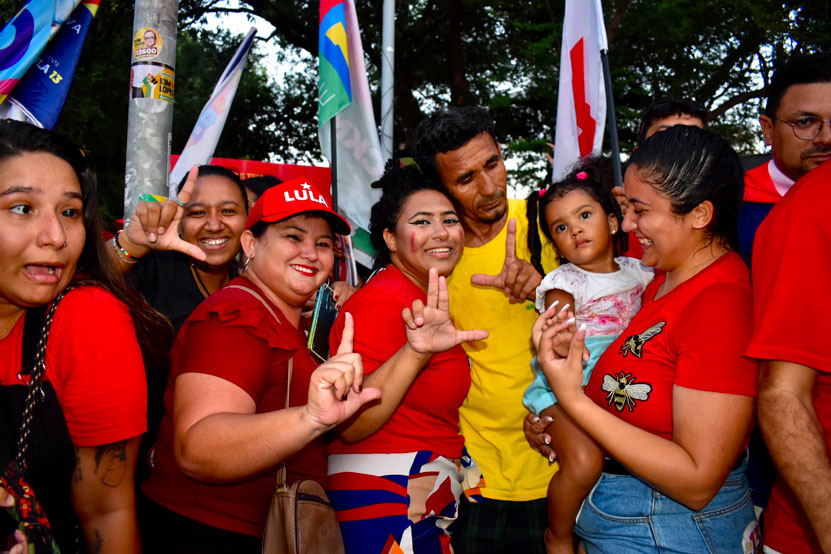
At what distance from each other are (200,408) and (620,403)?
1.33 m

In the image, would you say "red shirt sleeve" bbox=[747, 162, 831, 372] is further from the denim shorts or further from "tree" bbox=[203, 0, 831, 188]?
"tree" bbox=[203, 0, 831, 188]

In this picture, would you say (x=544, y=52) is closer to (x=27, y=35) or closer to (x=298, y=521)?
(x=27, y=35)

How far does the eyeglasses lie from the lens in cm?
262

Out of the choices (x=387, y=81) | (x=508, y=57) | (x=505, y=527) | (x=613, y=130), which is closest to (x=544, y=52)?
(x=508, y=57)

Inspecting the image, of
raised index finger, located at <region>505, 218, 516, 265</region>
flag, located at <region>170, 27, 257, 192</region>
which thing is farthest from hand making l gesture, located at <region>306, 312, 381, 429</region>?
flag, located at <region>170, 27, 257, 192</region>

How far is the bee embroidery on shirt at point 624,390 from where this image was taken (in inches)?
78.7

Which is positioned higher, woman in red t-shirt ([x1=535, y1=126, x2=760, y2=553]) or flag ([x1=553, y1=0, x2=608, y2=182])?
flag ([x1=553, y1=0, x2=608, y2=182])

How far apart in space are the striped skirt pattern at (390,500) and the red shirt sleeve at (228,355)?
57 cm

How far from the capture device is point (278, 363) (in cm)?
A: 218

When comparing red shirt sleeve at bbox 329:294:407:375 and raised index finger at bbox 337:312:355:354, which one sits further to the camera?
red shirt sleeve at bbox 329:294:407:375

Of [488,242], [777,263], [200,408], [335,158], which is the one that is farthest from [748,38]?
[200,408]

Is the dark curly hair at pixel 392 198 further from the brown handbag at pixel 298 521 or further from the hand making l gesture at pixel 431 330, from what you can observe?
the brown handbag at pixel 298 521

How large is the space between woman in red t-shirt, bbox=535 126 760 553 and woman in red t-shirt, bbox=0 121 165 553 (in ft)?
4.53

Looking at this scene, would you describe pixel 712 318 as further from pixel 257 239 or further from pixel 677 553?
pixel 257 239
